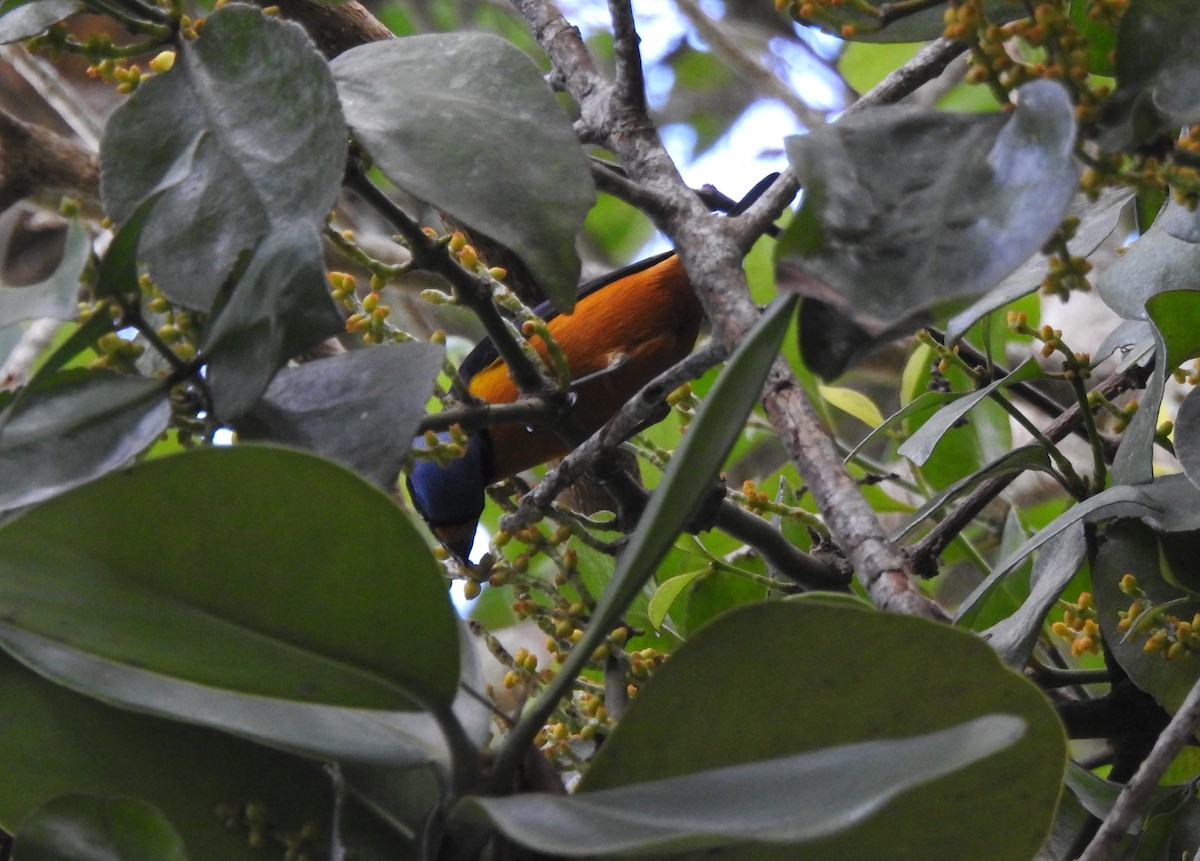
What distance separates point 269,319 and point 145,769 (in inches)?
9.2

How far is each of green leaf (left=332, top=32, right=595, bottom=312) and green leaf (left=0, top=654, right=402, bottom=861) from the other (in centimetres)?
30

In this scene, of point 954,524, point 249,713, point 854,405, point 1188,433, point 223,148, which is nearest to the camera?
point 249,713

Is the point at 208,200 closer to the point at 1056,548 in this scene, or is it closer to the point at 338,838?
the point at 338,838

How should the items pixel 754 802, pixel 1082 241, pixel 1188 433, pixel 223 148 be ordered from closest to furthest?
pixel 754 802, pixel 223 148, pixel 1188 433, pixel 1082 241

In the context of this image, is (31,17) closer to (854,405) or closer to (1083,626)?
(1083,626)

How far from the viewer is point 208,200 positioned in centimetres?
66

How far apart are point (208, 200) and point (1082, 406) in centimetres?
69

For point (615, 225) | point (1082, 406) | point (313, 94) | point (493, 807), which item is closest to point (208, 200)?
point (313, 94)

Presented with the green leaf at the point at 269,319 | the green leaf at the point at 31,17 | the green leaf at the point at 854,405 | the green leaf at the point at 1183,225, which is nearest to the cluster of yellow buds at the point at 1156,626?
the green leaf at the point at 1183,225

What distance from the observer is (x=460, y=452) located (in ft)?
2.39

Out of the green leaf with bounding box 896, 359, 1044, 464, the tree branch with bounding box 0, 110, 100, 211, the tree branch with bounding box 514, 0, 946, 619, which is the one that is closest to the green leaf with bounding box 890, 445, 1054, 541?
the green leaf with bounding box 896, 359, 1044, 464

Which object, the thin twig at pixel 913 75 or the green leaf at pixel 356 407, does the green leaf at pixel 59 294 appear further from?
the thin twig at pixel 913 75

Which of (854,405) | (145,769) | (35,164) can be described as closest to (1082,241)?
(145,769)

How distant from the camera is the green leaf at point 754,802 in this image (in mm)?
388
